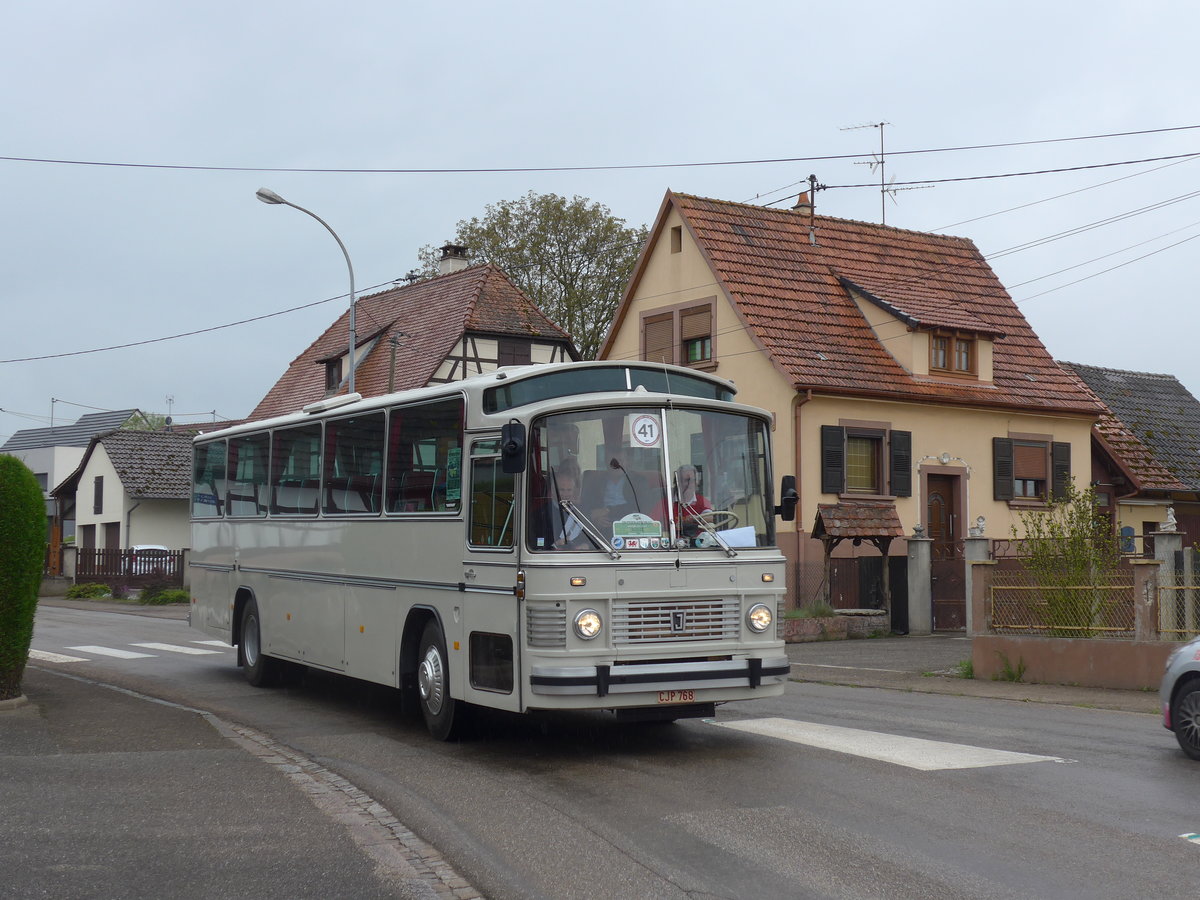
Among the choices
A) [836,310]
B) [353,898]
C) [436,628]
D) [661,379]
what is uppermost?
[836,310]

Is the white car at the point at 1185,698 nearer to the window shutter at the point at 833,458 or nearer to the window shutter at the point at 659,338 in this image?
the window shutter at the point at 833,458

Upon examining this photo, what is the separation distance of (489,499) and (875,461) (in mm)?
22221

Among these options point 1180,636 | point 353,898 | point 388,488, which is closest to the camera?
point 353,898

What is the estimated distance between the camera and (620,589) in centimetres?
1032

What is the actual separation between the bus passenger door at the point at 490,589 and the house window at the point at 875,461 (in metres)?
20.8

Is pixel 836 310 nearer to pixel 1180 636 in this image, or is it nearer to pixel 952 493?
pixel 952 493

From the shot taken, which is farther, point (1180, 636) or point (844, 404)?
point (844, 404)

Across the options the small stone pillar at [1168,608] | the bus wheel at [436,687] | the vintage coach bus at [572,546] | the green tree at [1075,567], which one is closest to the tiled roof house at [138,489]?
the green tree at [1075,567]

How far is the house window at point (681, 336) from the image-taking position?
33.8m

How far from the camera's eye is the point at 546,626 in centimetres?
1024

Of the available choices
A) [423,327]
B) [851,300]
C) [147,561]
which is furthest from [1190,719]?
[147,561]

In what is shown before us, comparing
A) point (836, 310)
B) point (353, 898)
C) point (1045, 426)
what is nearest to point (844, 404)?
point (836, 310)

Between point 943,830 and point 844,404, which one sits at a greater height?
point 844,404

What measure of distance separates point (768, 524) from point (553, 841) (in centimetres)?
448
